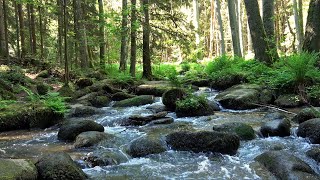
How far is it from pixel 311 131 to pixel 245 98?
149 inches

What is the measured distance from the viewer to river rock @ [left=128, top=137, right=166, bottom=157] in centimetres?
631

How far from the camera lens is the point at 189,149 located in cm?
641

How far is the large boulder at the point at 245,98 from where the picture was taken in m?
10.3

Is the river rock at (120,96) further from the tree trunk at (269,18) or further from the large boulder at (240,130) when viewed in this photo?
the tree trunk at (269,18)

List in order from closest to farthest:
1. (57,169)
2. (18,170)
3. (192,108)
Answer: (18,170) < (57,169) < (192,108)

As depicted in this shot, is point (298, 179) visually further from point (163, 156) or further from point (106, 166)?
point (106, 166)

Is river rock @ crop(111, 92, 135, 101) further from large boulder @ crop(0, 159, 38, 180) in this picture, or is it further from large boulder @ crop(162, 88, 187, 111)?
large boulder @ crop(0, 159, 38, 180)

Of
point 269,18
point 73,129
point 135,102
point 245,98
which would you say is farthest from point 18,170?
point 269,18

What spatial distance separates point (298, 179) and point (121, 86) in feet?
37.1

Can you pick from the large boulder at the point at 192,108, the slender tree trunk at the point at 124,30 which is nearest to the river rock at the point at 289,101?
the large boulder at the point at 192,108

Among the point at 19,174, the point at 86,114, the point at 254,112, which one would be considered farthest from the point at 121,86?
the point at 19,174

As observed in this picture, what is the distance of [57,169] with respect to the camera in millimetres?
4824

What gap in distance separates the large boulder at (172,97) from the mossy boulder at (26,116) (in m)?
3.19

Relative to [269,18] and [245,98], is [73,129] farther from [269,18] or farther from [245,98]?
[269,18]
